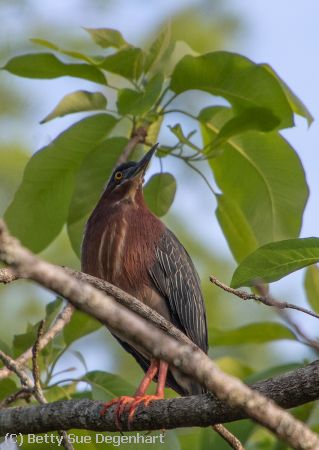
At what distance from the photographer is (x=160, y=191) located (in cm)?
484

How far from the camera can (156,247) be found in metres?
5.16

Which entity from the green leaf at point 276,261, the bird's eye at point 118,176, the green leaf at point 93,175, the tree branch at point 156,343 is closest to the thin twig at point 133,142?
the green leaf at point 93,175

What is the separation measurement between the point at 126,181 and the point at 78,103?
2.96 ft

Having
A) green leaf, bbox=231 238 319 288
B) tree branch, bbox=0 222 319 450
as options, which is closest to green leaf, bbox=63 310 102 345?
green leaf, bbox=231 238 319 288

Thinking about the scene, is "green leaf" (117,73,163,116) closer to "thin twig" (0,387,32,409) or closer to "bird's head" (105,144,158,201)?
"bird's head" (105,144,158,201)

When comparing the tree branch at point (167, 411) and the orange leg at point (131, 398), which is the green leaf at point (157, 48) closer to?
the orange leg at point (131, 398)

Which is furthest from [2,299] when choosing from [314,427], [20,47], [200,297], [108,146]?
[314,427]

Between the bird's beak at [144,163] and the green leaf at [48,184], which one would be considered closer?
the green leaf at [48,184]

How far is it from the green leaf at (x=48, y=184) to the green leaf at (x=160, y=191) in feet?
1.41

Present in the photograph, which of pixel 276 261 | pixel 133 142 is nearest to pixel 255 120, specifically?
pixel 133 142

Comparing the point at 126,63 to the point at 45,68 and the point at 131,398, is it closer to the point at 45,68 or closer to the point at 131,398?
the point at 45,68

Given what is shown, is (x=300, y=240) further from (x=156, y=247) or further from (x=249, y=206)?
(x=156, y=247)

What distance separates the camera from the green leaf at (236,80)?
14.1 ft

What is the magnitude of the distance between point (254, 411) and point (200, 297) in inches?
139
